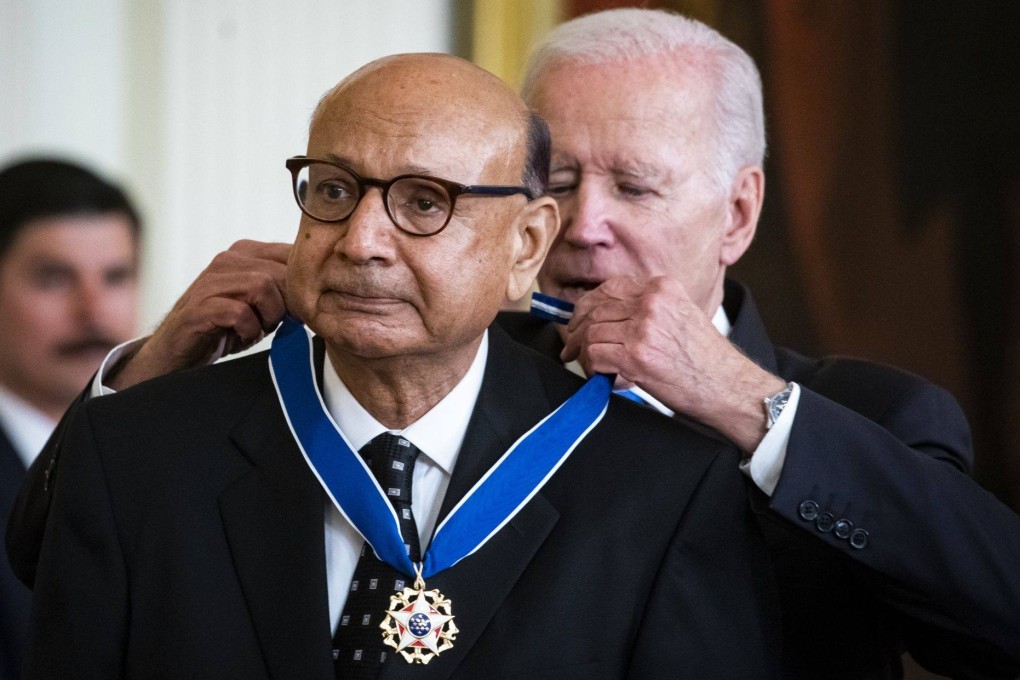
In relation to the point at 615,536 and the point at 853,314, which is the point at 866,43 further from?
the point at 615,536

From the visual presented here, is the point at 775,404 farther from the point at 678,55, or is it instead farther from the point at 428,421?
the point at 678,55

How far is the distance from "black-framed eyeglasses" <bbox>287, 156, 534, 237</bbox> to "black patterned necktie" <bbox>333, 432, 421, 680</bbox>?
38cm

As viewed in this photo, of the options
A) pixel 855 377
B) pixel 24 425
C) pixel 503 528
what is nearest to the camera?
pixel 503 528

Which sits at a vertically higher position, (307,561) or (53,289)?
(307,561)

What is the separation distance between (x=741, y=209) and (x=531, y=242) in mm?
955

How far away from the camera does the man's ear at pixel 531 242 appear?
2.21m

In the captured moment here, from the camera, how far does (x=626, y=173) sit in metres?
2.85

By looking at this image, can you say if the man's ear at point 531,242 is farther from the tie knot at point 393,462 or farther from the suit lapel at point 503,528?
the tie knot at point 393,462

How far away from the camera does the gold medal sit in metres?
1.97

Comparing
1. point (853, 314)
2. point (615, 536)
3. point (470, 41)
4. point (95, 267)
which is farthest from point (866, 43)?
point (615, 536)

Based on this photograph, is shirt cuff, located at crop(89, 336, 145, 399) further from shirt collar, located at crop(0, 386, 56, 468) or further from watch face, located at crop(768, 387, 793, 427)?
watch face, located at crop(768, 387, 793, 427)

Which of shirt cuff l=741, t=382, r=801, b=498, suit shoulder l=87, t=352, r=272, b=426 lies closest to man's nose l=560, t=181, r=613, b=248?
shirt cuff l=741, t=382, r=801, b=498

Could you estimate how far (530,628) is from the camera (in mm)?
2035

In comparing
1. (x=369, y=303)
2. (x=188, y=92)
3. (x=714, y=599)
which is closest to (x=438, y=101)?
(x=369, y=303)
